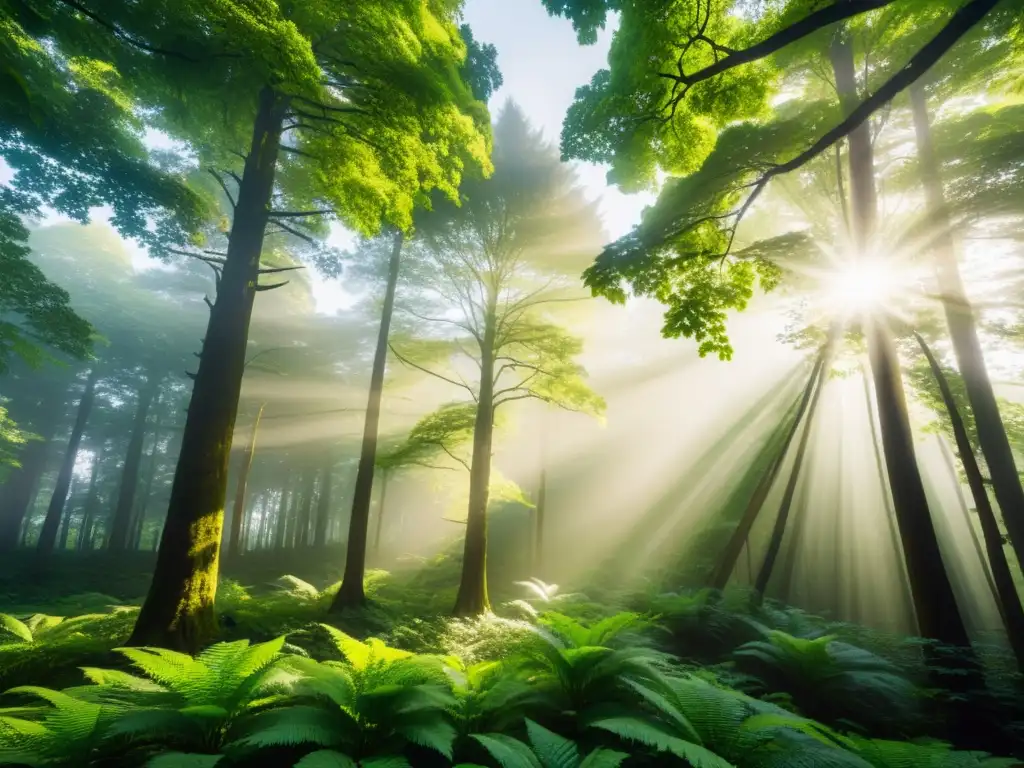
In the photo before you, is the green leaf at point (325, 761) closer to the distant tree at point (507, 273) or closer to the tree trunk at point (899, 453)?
the tree trunk at point (899, 453)

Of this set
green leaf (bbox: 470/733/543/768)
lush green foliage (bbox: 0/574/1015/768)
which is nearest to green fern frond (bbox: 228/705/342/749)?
lush green foliage (bbox: 0/574/1015/768)

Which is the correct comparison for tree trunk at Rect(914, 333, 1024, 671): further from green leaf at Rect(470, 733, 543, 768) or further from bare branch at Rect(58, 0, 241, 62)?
bare branch at Rect(58, 0, 241, 62)

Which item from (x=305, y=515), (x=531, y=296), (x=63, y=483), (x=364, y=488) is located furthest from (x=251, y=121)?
(x=305, y=515)

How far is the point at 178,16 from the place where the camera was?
5141mm

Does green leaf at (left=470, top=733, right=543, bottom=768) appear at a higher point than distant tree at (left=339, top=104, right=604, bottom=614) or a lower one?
lower

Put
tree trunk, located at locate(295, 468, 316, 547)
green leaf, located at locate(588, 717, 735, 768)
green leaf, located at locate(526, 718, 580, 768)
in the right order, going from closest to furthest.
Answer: green leaf, located at locate(588, 717, 735, 768) → green leaf, located at locate(526, 718, 580, 768) → tree trunk, located at locate(295, 468, 316, 547)

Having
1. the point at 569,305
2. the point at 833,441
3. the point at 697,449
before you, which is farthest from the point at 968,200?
the point at 697,449

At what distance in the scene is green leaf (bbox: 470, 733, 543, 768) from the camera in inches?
86.8

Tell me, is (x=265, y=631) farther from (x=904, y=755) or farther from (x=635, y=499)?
(x=635, y=499)

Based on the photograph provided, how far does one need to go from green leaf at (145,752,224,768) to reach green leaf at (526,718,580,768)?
154cm

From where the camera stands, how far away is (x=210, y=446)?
5602mm

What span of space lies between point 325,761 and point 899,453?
22.7 feet

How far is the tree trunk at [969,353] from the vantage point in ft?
24.3

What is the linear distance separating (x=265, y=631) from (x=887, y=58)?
1367cm
